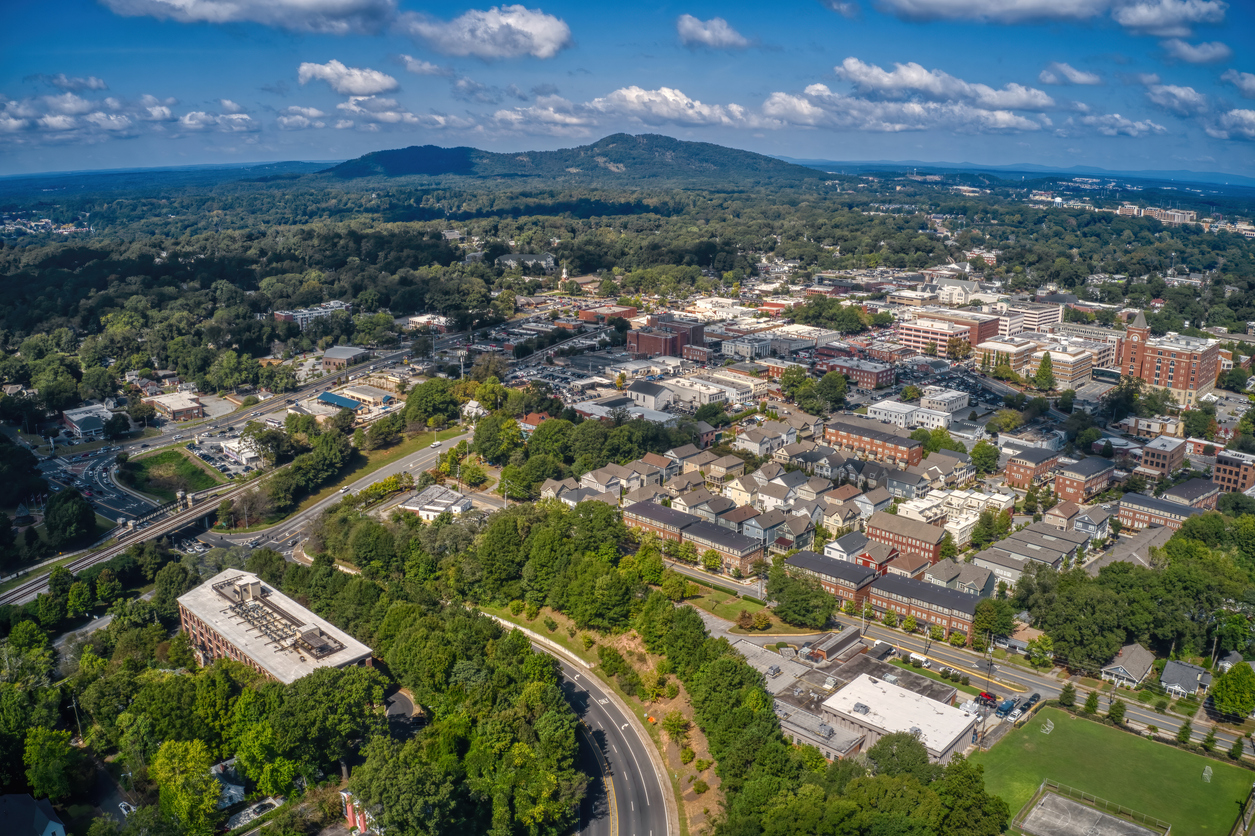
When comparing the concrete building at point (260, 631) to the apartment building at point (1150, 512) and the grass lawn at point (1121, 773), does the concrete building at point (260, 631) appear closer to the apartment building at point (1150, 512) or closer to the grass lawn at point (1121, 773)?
the grass lawn at point (1121, 773)

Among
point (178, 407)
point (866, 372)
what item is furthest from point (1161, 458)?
point (178, 407)

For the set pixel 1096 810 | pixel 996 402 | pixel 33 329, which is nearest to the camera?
pixel 1096 810

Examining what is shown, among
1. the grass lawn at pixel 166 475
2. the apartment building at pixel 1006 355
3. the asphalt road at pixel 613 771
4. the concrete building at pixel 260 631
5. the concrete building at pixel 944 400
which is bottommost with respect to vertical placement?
the asphalt road at pixel 613 771

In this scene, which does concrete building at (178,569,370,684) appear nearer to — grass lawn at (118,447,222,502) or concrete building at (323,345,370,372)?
grass lawn at (118,447,222,502)

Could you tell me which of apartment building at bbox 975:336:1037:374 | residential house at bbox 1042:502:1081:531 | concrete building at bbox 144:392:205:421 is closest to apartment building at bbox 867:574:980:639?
residential house at bbox 1042:502:1081:531

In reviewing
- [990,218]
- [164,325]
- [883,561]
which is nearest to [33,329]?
[164,325]

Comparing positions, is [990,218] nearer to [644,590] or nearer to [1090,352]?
[1090,352]

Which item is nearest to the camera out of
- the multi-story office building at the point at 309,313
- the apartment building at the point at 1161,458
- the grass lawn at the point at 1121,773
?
the grass lawn at the point at 1121,773

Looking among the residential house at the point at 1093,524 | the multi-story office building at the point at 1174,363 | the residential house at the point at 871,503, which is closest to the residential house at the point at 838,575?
the residential house at the point at 871,503
